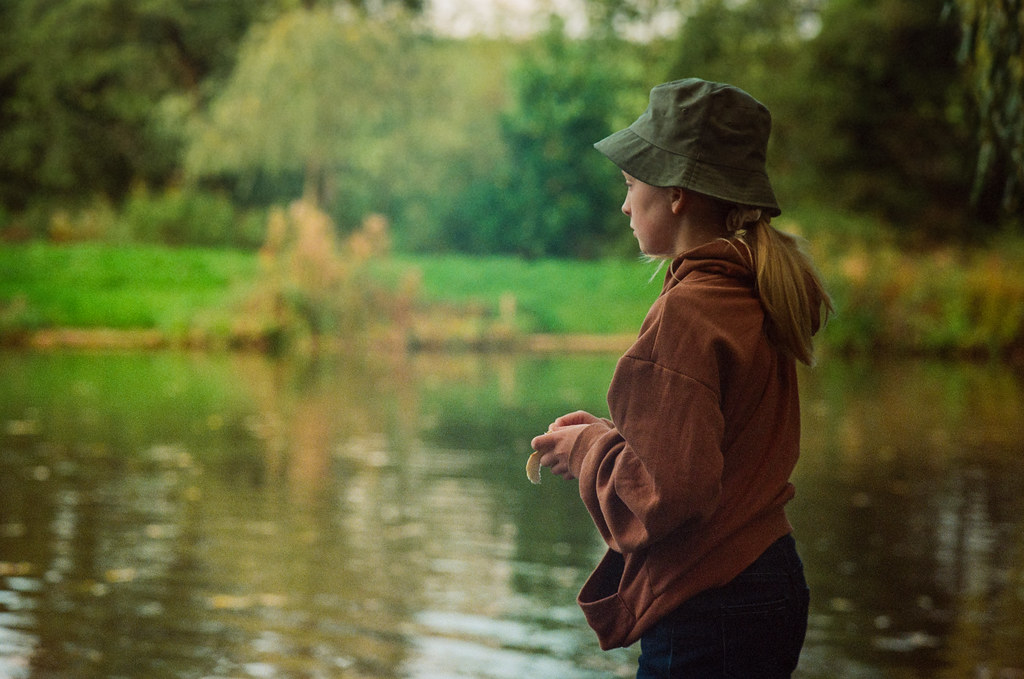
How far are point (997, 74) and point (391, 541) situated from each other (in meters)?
4.16

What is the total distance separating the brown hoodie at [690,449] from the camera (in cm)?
183

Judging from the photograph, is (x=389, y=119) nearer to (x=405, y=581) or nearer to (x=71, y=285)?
(x=71, y=285)

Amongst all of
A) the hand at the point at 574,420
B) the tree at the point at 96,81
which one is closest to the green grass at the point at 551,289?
the tree at the point at 96,81

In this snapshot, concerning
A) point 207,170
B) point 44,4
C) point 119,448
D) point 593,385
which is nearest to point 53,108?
point 44,4

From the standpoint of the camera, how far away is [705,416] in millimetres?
1822

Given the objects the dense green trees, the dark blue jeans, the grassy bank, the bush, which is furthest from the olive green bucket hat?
the bush

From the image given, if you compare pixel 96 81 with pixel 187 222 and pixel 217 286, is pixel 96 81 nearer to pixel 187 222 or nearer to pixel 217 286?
pixel 187 222

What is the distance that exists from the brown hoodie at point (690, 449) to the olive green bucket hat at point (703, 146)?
0.09m

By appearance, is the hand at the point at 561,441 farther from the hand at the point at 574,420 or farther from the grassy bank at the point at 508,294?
the grassy bank at the point at 508,294

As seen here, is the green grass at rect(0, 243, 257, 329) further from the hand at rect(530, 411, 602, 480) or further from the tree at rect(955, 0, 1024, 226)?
the hand at rect(530, 411, 602, 480)

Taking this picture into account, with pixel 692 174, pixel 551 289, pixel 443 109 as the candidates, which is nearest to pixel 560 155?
pixel 551 289

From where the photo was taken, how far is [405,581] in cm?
630

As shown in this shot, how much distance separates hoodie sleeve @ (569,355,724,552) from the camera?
1821 millimetres

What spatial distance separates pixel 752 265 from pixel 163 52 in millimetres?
35301
